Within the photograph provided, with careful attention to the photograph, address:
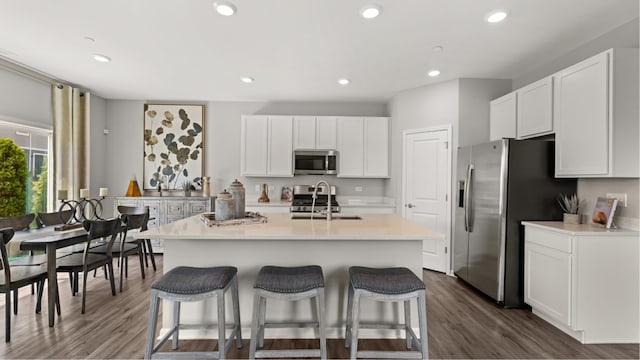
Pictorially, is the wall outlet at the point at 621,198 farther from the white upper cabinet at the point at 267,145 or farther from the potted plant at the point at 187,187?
the potted plant at the point at 187,187

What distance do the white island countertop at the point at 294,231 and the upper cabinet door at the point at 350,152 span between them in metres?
2.53

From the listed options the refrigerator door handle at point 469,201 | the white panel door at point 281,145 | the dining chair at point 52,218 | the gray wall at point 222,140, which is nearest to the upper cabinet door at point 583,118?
the refrigerator door handle at point 469,201

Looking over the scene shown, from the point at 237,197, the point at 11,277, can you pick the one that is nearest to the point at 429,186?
the point at 237,197

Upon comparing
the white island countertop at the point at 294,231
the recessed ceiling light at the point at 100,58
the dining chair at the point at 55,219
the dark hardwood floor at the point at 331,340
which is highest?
the recessed ceiling light at the point at 100,58

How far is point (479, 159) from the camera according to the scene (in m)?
3.30

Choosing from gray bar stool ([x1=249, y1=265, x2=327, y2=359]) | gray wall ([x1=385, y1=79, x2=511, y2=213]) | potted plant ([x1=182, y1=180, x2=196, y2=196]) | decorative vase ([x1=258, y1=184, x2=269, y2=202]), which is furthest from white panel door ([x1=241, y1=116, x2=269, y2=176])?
gray bar stool ([x1=249, y1=265, x2=327, y2=359])

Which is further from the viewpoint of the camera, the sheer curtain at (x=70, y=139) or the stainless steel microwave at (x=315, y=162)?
the stainless steel microwave at (x=315, y=162)

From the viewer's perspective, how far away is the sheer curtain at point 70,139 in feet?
13.7

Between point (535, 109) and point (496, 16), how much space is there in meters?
1.15

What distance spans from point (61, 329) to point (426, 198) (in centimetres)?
410

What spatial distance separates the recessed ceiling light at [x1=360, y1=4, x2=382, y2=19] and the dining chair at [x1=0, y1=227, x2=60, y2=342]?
3.12 m

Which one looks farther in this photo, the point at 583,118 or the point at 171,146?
the point at 171,146

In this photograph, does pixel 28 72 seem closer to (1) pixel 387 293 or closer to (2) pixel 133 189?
(2) pixel 133 189

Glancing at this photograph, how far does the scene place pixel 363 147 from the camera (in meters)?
4.95
